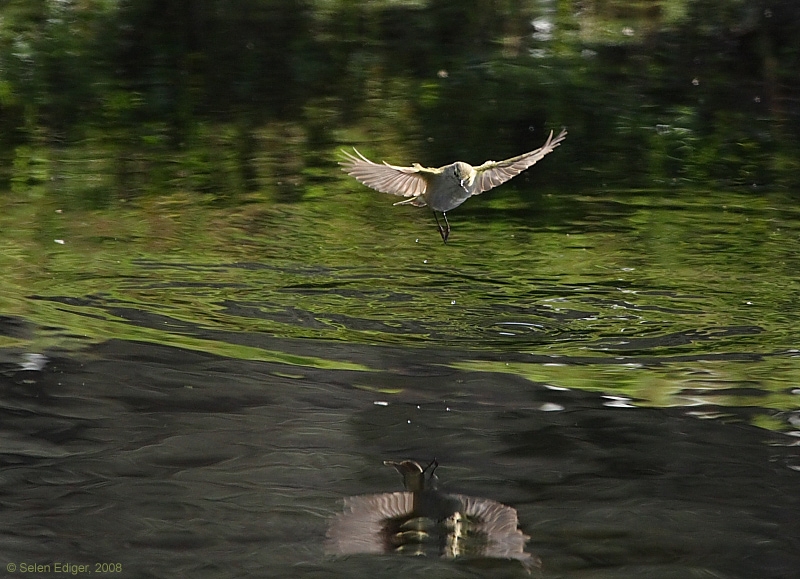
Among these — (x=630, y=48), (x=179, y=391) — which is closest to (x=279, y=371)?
(x=179, y=391)

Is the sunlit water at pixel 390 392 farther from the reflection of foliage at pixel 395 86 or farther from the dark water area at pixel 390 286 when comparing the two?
the reflection of foliage at pixel 395 86

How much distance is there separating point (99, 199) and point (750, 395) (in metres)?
6.92

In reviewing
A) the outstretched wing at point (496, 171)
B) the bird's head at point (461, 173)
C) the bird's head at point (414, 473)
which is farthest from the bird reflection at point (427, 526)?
the outstretched wing at point (496, 171)

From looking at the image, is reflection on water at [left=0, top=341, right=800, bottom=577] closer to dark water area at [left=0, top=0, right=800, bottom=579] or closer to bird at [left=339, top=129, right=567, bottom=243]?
dark water area at [left=0, top=0, right=800, bottom=579]

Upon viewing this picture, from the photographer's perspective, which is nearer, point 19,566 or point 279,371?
Answer: point 19,566

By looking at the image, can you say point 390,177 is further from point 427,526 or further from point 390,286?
point 427,526

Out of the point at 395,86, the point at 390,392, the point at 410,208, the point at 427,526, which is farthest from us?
the point at 395,86

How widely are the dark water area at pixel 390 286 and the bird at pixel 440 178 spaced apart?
0.87m

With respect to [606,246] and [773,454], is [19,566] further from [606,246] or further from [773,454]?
[606,246]

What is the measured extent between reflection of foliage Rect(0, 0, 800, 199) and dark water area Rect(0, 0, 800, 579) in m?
0.03

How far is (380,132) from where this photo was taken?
12633mm

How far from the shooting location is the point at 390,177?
6.31 m

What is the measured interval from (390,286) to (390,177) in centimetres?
195

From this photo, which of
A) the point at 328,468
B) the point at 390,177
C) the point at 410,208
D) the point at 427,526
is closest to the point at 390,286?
the point at 390,177
